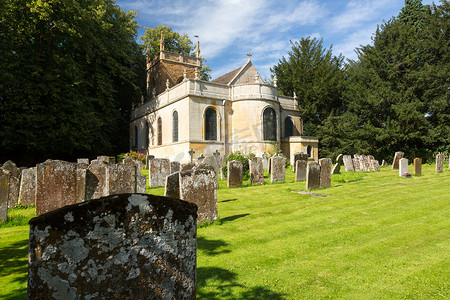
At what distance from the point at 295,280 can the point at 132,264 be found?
7.46 ft

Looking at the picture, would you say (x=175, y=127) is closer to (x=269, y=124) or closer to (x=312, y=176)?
(x=269, y=124)

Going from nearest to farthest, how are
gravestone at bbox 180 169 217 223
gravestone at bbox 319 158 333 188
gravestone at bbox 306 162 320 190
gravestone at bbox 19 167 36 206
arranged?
gravestone at bbox 180 169 217 223 → gravestone at bbox 19 167 36 206 → gravestone at bbox 306 162 320 190 → gravestone at bbox 319 158 333 188

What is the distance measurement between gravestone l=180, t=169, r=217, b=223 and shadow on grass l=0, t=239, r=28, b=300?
2.77m

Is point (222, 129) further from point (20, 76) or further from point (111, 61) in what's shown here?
point (20, 76)

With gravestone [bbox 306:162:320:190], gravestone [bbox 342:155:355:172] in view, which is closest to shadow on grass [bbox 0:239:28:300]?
gravestone [bbox 306:162:320:190]

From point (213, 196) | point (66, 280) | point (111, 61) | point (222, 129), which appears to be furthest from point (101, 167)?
point (111, 61)

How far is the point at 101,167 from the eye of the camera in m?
8.35

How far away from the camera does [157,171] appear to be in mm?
12781

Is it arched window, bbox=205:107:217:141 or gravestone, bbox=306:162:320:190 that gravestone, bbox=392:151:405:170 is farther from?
arched window, bbox=205:107:217:141

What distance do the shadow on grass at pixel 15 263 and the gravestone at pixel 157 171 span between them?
736 centimetres

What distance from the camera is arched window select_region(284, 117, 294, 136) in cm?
3184

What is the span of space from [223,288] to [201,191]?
9.68 feet

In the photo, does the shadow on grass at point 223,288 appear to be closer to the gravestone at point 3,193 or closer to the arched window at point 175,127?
the gravestone at point 3,193

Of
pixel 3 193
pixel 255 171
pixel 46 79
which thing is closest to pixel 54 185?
pixel 3 193
